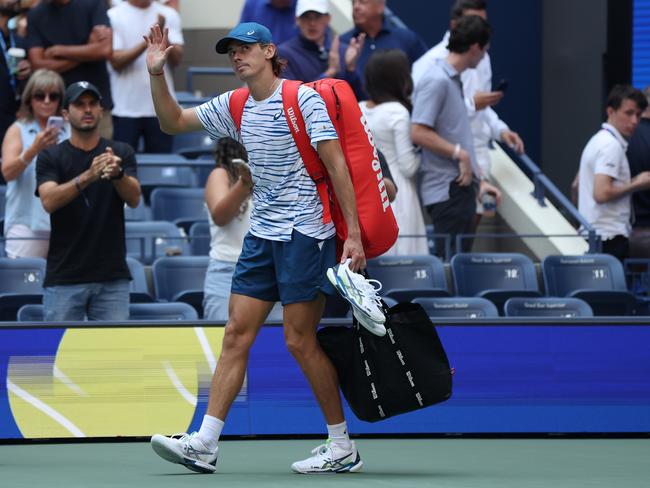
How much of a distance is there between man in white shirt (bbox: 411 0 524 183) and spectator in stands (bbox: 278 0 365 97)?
52 centimetres

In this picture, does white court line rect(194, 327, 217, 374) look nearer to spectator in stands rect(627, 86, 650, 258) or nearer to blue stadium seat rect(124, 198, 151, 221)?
blue stadium seat rect(124, 198, 151, 221)

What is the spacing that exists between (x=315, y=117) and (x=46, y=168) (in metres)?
2.50

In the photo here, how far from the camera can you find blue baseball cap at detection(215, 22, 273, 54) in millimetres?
6082

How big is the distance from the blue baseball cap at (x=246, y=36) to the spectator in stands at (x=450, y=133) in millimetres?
3804

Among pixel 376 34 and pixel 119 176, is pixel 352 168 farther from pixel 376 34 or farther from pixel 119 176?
pixel 376 34

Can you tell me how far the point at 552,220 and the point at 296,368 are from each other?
4740 mm

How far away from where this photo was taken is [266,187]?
6.24 metres

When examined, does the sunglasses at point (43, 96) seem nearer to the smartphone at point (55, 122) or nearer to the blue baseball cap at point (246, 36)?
the smartphone at point (55, 122)

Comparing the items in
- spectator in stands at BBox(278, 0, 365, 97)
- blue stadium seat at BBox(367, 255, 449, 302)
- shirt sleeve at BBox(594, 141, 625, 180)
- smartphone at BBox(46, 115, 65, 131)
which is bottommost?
blue stadium seat at BBox(367, 255, 449, 302)

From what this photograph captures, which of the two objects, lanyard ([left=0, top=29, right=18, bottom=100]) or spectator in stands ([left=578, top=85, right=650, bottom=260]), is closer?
spectator in stands ([left=578, top=85, right=650, bottom=260])

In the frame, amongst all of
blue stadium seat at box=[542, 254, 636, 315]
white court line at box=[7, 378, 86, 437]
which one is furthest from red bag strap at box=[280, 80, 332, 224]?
blue stadium seat at box=[542, 254, 636, 315]

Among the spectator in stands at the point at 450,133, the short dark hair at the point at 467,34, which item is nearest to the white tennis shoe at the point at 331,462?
the spectator in stands at the point at 450,133

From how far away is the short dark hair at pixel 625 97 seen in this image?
10.6 metres

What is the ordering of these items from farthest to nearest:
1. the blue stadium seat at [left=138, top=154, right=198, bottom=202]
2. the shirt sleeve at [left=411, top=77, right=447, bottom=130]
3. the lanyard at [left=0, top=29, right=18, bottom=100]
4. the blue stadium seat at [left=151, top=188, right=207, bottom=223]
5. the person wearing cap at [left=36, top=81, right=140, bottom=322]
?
1. the blue stadium seat at [left=138, top=154, right=198, bottom=202]
2. the blue stadium seat at [left=151, top=188, right=207, bottom=223]
3. the lanyard at [left=0, top=29, right=18, bottom=100]
4. the shirt sleeve at [left=411, top=77, right=447, bottom=130]
5. the person wearing cap at [left=36, top=81, right=140, bottom=322]
